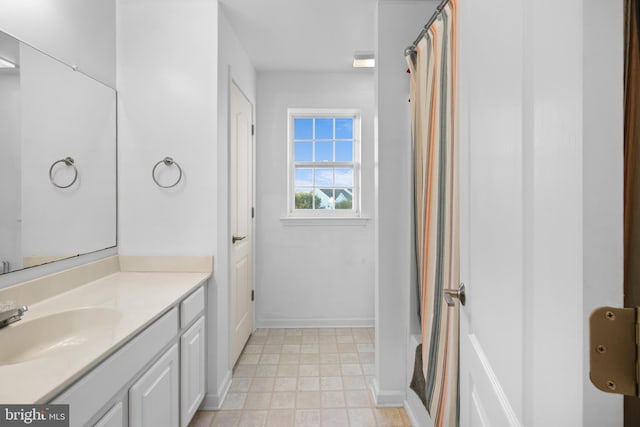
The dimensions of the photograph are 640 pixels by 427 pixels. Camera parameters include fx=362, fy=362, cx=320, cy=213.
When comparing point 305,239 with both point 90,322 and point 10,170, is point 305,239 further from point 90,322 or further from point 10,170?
point 10,170

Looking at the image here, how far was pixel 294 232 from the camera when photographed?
3684 mm

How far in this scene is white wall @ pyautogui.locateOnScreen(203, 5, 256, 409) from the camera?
2.26 meters

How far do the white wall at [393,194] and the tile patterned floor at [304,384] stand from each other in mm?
232

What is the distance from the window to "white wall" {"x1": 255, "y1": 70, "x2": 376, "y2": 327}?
159 mm

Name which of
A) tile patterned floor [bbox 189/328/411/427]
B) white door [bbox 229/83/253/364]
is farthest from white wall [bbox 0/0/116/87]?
tile patterned floor [bbox 189/328/411/427]

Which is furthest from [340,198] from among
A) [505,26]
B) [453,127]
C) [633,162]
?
[633,162]

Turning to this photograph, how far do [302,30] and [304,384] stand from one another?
8.60 feet

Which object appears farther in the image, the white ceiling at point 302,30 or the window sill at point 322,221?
the window sill at point 322,221

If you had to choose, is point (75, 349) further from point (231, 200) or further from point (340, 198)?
point (340, 198)

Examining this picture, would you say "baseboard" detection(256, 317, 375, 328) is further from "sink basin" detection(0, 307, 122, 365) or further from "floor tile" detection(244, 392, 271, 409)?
"sink basin" detection(0, 307, 122, 365)

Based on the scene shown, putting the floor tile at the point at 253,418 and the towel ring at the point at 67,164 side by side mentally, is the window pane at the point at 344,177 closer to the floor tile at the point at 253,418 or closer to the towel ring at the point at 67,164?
the floor tile at the point at 253,418

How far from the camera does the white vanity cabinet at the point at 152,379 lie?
108 cm

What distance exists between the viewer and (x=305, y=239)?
3.69 m

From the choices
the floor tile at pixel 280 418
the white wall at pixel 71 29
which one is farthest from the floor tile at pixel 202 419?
the white wall at pixel 71 29
